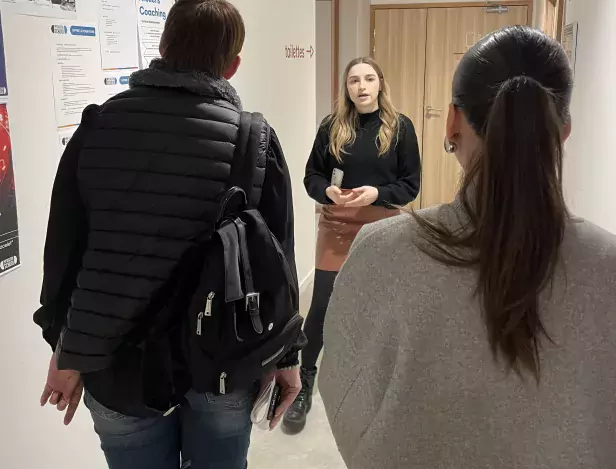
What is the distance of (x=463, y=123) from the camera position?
0.91 metres

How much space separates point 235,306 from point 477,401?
511 mm

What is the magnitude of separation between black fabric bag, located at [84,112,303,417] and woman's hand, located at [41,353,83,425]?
0.08 metres

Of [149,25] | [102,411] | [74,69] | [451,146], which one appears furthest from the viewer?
[149,25]

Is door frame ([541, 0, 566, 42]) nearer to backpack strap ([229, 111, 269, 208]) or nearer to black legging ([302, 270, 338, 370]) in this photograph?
black legging ([302, 270, 338, 370])

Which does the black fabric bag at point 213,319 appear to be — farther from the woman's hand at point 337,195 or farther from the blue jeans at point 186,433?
the woman's hand at point 337,195

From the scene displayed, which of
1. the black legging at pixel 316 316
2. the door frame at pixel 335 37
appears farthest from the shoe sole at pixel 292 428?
the door frame at pixel 335 37

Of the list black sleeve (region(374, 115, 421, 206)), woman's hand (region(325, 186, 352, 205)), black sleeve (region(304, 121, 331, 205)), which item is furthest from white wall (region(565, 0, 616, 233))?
black sleeve (region(304, 121, 331, 205))

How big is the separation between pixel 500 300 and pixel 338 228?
1.89 metres

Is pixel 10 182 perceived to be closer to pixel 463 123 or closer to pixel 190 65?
pixel 190 65

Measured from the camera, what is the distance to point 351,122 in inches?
107

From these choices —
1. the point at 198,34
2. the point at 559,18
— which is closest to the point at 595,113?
the point at 559,18

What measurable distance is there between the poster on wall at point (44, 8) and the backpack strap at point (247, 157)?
70 cm

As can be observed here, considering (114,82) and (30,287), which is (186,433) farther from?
(114,82)

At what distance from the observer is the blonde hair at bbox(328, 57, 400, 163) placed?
2.66 meters
